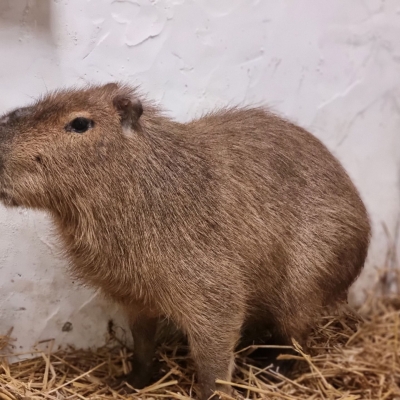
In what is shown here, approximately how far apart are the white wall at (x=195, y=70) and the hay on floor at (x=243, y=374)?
0.36 ft

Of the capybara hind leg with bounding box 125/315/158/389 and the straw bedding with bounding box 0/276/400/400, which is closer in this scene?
the straw bedding with bounding box 0/276/400/400

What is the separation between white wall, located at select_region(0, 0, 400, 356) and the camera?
79.0 inches

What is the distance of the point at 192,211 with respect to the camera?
1.78m

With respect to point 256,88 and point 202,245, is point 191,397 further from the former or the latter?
point 256,88

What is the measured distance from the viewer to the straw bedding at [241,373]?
6.66 ft

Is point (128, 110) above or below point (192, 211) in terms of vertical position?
above

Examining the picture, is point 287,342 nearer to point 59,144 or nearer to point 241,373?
point 241,373

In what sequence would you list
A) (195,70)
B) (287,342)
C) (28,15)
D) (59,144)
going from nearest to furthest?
(59,144) → (28,15) → (287,342) → (195,70)

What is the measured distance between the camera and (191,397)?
2.03m

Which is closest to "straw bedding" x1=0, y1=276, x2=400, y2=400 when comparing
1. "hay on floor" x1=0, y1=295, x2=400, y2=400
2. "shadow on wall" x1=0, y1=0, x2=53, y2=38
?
"hay on floor" x1=0, y1=295, x2=400, y2=400

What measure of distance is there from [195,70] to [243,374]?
4.50 ft

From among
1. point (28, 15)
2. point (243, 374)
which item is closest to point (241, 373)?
point (243, 374)

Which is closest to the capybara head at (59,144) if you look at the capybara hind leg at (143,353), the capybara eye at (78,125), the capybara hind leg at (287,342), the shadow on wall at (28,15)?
the capybara eye at (78,125)

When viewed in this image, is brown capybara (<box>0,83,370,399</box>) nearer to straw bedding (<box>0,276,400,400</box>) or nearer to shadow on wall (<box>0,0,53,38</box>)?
straw bedding (<box>0,276,400,400</box>)
